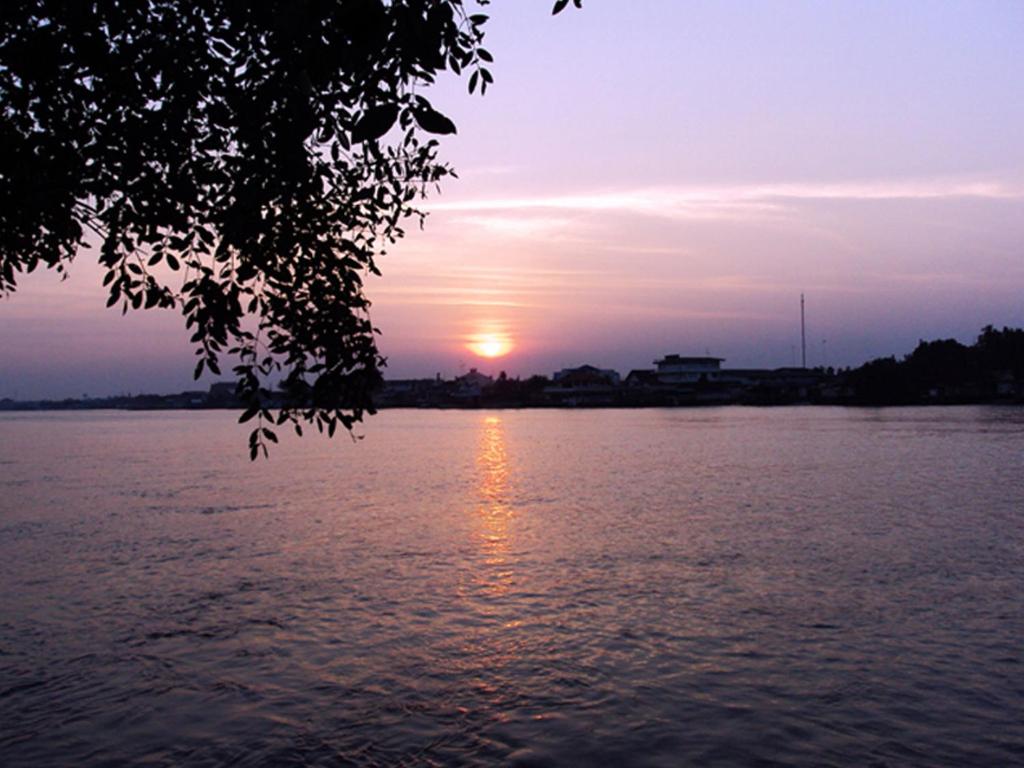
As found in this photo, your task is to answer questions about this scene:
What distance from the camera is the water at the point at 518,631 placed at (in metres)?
9.97

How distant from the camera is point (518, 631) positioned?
14445 millimetres

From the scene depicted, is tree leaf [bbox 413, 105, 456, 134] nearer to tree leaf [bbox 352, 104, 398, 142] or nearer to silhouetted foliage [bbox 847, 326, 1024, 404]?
tree leaf [bbox 352, 104, 398, 142]

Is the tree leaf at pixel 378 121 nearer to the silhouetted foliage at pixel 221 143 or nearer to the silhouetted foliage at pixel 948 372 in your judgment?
the silhouetted foliage at pixel 221 143

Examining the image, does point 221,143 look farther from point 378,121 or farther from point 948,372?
point 948,372

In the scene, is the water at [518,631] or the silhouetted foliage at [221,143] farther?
the water at [518,631]

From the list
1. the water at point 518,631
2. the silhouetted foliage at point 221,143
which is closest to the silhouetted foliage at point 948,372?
the water at point 518,631

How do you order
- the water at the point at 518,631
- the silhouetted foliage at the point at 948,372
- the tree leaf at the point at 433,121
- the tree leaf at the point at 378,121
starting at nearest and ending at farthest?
the tree leaf at the point at 378,121
the tree leaf at the point at 433,121
the water at the point at 518,631
the silhouetted foliage at the point at 948,372

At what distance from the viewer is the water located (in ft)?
32.7

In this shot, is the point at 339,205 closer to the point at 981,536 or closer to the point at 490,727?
the point at 490,727

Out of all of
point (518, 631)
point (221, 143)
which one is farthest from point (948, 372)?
point (221, 143)

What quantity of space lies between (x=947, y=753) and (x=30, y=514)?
99.4 ft

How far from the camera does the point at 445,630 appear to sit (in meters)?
14.5

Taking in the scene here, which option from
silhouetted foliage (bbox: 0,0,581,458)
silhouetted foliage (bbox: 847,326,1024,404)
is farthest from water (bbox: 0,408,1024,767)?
silhouetted foliage (bbox: 847,326,1024,404)

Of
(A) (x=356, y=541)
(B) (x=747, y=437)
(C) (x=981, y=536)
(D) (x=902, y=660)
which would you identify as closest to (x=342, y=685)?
(D) (x=902, y=660)
